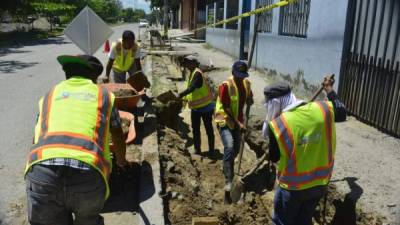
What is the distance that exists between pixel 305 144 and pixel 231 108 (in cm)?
227

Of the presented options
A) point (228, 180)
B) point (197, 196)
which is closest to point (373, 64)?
point (228, 180)

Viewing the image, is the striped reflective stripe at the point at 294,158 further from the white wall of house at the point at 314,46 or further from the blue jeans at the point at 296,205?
the white wall of house at the point at 314,46

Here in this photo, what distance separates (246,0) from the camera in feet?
50.9

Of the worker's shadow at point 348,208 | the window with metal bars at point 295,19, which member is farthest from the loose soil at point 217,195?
the window with metal bars at point 295,19

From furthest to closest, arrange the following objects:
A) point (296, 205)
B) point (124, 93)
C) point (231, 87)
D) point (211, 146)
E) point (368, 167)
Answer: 1. point (211, 146)
2. point (124, 93)
3. point (231, 87)
4. point (368, 167)
5. point (296, 205)

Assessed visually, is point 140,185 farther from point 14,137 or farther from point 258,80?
point 258,80

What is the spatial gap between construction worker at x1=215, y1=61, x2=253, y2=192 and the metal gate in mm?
2366

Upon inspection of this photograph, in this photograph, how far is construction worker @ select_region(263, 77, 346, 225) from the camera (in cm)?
321

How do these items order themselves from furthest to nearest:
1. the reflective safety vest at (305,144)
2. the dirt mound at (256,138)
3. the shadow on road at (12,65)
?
1. the shadow on road at (12,65)
2. the dirt mound at (256,138)
3. the reflective safety vest at (305,144)

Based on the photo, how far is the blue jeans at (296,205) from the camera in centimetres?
344

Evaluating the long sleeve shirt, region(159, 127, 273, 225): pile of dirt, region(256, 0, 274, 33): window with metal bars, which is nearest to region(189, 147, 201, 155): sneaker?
region(159, 127, 273, 225): pile of dirt

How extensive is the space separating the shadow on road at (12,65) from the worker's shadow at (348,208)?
12.1 m

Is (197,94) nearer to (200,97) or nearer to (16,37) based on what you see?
(200,97)

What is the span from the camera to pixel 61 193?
2.59 metres
